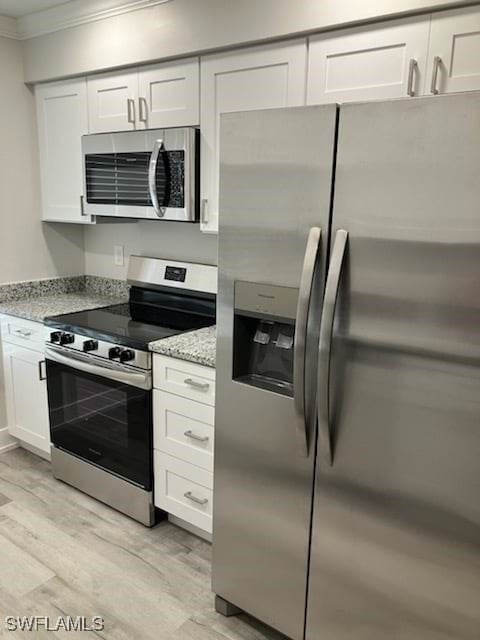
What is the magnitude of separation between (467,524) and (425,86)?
4.64ft

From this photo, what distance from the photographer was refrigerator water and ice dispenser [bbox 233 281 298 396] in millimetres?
1619

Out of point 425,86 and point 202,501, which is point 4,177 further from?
point 425,86

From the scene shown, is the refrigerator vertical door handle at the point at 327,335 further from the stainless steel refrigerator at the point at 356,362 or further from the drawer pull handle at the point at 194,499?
the drawer pull handle at the point at 194,499

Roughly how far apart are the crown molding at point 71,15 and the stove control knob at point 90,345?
1626mm

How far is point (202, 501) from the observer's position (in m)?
2.31

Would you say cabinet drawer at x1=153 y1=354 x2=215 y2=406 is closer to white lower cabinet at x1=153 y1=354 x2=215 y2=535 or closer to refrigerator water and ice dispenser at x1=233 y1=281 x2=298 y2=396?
white lower cabinet at x1=153 y1=354 x2=215 y2=535

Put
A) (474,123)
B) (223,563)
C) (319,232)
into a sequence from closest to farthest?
(474,123)
(319,232)
(223,563)

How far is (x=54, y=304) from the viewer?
3119 mm

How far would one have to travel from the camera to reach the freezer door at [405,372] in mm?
1277

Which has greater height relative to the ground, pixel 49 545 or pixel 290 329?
pixel 290 329

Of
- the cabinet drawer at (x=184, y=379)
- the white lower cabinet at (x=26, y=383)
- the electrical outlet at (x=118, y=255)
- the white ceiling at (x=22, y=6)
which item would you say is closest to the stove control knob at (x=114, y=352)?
the cabinet drawer at (x=184, y=379)

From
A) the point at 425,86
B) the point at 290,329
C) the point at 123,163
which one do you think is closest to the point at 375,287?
the point at 290,329

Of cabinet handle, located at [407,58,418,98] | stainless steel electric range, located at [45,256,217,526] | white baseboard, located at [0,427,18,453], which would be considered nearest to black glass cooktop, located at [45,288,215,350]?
stainless steel electric range, located at [45,256,217,526]

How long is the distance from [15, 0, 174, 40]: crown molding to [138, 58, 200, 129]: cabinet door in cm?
29
